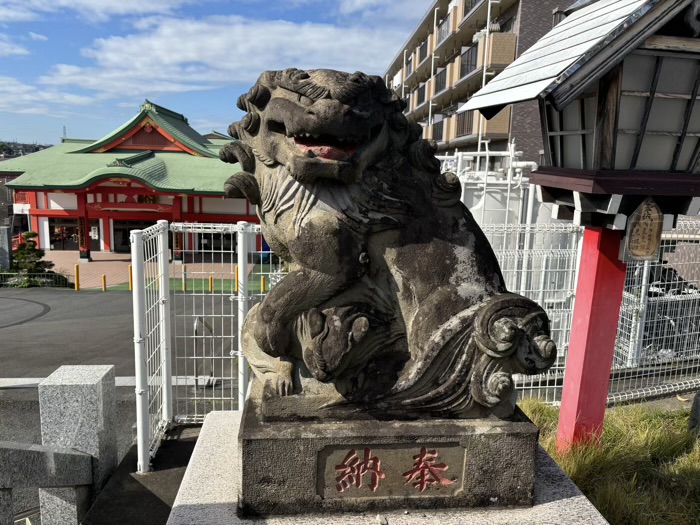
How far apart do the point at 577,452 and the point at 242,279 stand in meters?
3.16

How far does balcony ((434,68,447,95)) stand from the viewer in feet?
65.8

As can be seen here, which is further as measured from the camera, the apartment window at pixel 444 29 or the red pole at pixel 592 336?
the apartment window at pixel 444 29

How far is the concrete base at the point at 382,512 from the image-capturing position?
2.49 metres

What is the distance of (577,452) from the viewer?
4125 mm

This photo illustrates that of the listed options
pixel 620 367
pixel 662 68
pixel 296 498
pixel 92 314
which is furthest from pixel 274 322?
pixel 92 314

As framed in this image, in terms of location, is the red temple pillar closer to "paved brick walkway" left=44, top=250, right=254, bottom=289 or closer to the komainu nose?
"paved brick walkway" left=44, top=250, right=254, bottom=289

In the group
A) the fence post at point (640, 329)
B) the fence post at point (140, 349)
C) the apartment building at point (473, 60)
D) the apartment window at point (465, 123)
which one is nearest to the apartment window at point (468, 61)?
the apartment building at point (473, 60)

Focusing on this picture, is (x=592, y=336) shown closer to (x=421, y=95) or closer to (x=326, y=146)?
(x=326, y=146)

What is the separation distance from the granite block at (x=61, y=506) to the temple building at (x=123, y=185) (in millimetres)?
12735

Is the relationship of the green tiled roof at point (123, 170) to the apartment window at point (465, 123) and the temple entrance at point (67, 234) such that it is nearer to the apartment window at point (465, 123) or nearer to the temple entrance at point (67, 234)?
the temple entrance at point (67, 234)

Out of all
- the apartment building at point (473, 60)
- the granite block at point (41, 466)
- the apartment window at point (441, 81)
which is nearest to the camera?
the granite block at point (41, 466)

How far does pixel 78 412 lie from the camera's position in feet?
13.3

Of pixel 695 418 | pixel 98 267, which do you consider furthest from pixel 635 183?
pixel 98 267

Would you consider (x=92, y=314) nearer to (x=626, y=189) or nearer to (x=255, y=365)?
(x=255, y=365)
